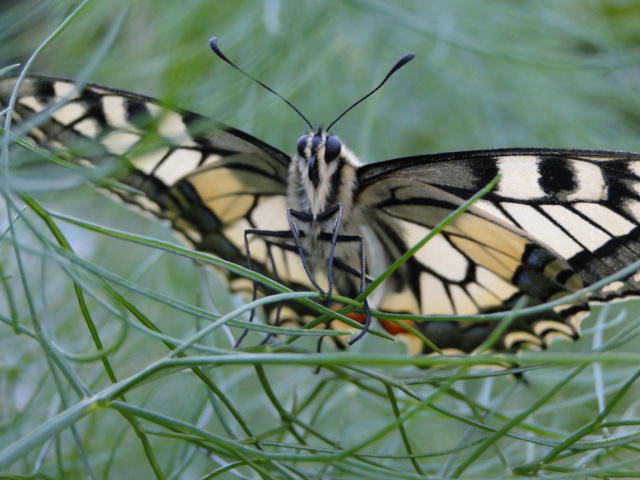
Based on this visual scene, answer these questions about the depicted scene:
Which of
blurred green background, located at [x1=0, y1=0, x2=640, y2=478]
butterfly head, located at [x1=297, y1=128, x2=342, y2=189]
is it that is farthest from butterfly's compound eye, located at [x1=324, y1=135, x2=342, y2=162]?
blurred green background, located at [x1=0, y1=0, x2=640, y2=478]

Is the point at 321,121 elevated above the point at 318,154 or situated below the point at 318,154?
above

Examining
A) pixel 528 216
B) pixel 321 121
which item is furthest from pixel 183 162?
pixel 321 121

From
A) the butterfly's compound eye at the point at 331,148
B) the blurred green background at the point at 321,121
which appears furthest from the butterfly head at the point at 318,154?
the blurred green background at the point at 321,121

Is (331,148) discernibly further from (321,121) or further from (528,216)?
(321,121)

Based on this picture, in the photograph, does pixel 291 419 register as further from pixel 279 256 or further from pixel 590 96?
pixel 590 96

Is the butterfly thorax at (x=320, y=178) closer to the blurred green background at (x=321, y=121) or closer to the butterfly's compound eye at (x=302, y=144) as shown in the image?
the butterfly's compound eye at (x=302, y=144)
